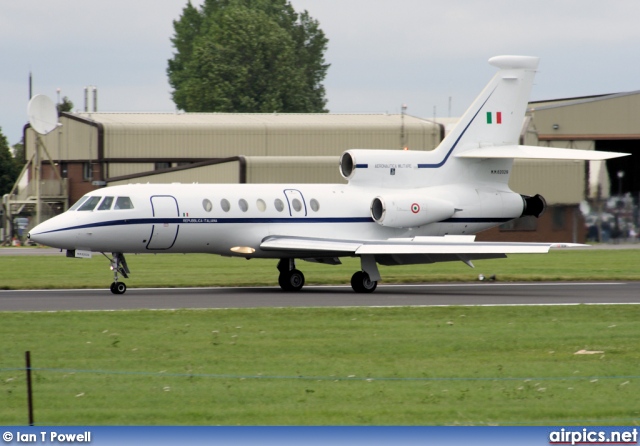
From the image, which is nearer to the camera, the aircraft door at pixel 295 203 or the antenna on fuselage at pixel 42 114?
the aircraft door at pixel 295 203

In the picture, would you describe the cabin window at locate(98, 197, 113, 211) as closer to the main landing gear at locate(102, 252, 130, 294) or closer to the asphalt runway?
the main landing gear at locate(102, 252, 130, 294)

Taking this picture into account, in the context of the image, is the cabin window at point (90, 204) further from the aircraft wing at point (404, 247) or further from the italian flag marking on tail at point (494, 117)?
the italian flag marking on tail at point (494, 117)

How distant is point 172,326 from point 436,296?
29.4 feet

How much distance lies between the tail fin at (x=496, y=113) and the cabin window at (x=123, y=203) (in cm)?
932

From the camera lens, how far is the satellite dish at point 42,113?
2152 inches

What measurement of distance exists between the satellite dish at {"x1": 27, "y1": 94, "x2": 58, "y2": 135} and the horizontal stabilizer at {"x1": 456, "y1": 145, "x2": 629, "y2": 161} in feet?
98.8

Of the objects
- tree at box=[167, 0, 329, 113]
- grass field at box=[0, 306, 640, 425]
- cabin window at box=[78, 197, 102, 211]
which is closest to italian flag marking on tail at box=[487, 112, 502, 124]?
grass field at box=[0, 306, 640, 425]

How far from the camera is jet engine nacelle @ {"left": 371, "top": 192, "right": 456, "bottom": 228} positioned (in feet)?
97.4

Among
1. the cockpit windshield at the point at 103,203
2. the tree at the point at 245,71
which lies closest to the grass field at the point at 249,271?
the cockpit windshield at the point at 103,203

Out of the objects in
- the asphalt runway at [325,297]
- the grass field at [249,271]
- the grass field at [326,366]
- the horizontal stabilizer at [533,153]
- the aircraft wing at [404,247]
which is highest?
the horizontal stabilizer at [533,153]

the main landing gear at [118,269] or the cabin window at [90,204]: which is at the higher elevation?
the cabin window at [90,204]

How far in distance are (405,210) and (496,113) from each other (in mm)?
4293

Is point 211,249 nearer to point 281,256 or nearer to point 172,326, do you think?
point 281,256

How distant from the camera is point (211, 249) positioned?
1118 inches
